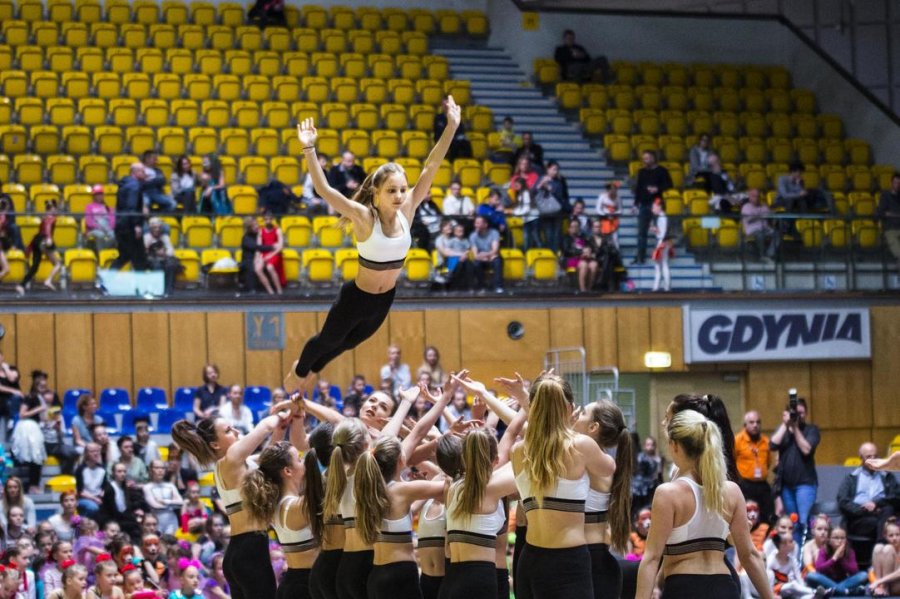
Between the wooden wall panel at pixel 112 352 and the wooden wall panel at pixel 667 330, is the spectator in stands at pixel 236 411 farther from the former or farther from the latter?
the wooden wall panel at pixel 667 330

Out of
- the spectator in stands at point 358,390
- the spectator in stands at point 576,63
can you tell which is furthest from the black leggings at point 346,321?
the spectator in stands at point 576,63

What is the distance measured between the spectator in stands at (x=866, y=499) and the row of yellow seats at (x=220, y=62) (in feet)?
37.5

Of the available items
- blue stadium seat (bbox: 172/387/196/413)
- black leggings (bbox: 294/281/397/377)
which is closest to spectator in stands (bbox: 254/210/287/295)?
blue stadium seat (bbox: 172/387/196/413)

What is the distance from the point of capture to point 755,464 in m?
14.7

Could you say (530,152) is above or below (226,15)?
below

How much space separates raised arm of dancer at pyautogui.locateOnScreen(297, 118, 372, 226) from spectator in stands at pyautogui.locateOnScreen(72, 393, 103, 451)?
741cm

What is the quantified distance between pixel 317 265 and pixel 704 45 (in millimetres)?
11344

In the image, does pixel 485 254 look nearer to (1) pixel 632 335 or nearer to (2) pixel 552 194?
(2) pixel 552 194

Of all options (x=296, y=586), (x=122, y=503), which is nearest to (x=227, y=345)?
(x=122, y=503)

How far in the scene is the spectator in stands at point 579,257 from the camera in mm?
17812

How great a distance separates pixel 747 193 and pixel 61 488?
11.0 metres

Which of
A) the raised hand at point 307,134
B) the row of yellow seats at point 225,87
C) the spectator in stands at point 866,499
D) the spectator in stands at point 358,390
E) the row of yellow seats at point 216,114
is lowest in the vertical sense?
the spectator in stands at point 866,499

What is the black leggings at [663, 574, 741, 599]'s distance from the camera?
6410mm

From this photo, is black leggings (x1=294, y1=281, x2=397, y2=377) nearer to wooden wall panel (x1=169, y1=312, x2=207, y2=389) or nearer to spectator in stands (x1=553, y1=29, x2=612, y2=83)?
wooden wall panel (x1=169, y1=312, x2=207, y2=389)
